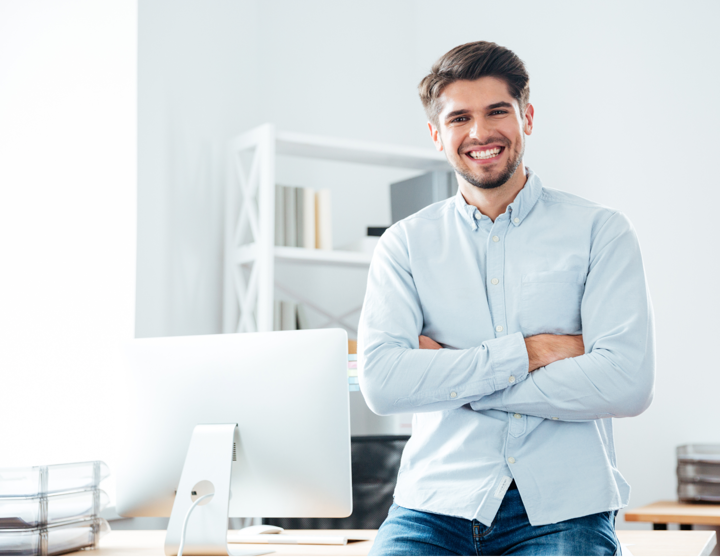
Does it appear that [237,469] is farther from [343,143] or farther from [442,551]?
[343,143]

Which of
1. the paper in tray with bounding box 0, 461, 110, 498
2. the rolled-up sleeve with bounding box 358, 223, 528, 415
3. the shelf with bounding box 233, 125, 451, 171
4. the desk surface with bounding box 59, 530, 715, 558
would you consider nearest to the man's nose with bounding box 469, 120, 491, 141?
the rolled-up sleeve with bounding box 358, 223, 528, 415

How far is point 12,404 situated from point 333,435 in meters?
1.54

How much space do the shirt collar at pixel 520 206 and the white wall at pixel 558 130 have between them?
5.23ft

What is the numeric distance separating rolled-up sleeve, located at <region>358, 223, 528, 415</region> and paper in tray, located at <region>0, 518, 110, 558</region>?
795mm

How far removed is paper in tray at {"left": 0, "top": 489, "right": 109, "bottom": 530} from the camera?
1596 mm

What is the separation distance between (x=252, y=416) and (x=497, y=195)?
676 mm

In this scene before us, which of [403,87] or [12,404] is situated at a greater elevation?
[403,87]

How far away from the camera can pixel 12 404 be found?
8.09ft

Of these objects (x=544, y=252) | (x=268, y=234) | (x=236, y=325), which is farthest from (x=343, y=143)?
(x=544, y=252)

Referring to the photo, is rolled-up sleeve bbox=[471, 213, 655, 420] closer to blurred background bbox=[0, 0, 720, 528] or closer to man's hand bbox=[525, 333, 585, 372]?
man's hand bbox=[525, 333, 585, 372]

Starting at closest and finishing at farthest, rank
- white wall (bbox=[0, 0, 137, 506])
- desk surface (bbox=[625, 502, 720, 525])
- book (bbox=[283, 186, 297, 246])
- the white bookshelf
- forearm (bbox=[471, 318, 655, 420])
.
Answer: forearm (bbox=[471, 318, 655, 420]) → desk surface (bbox=[625, 502, 720, 525]) → white wall (bbox=[0, 0, 137, 506]) → the white bookshelf → book (bbox=[283, 186, 297, 246])

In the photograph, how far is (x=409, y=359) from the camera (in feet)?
4.53

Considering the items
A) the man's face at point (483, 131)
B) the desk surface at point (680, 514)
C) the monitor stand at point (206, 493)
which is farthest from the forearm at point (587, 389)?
the desk surface at point (680, 514)

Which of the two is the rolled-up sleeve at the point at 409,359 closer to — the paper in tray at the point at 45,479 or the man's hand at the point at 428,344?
the man's hand at the point at 428,344
